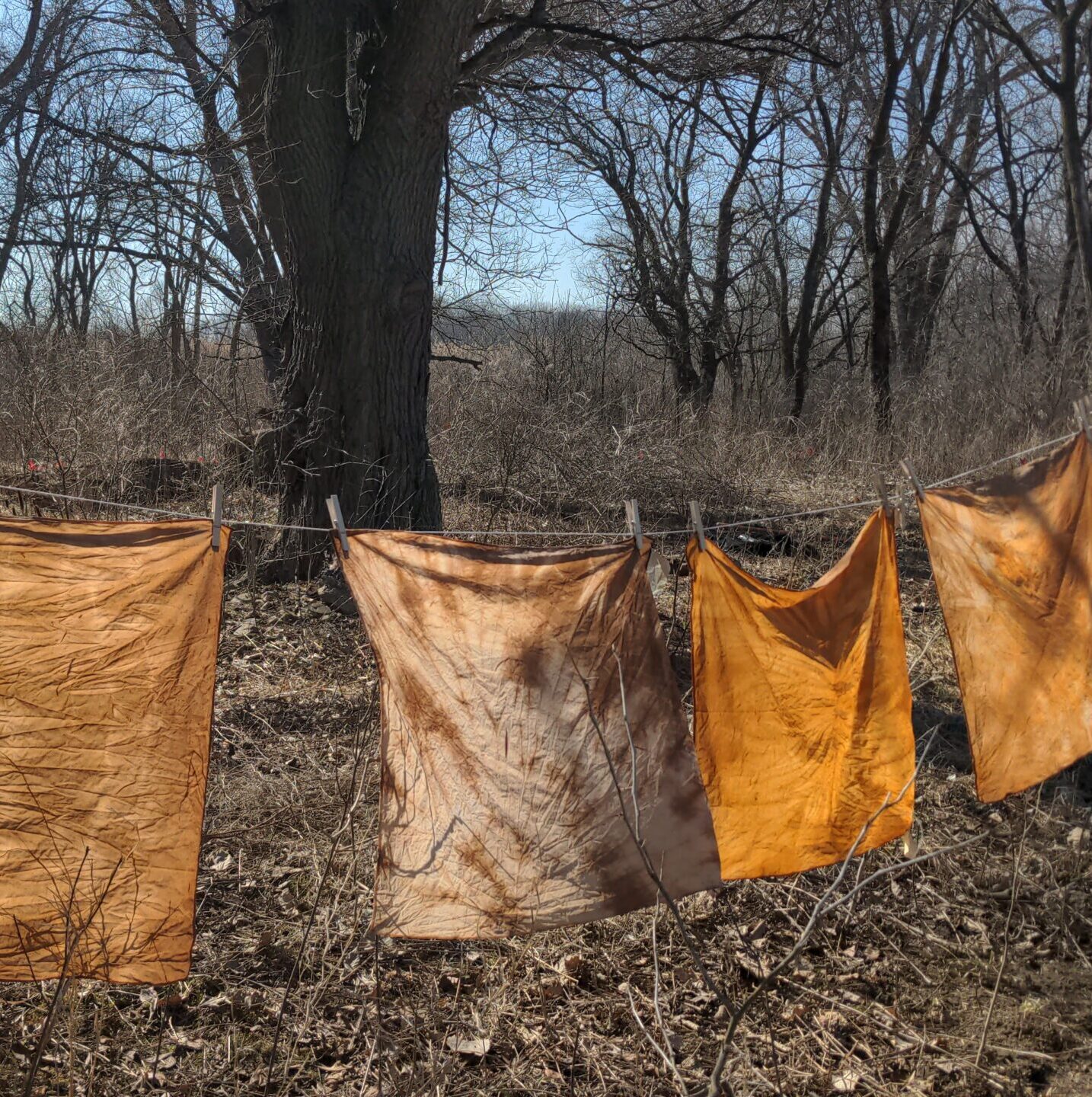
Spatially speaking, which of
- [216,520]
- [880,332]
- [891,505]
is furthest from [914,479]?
[880,332]

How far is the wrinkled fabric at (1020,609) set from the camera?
13.1 ft

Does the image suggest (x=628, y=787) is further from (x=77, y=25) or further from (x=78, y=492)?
(x=77, y=25)

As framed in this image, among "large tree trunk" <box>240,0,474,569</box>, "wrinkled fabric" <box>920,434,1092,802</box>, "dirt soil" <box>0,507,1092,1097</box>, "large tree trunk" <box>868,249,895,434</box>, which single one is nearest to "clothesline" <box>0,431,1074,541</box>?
"wrinkled fabric" <box>920,434,1092,802</box>

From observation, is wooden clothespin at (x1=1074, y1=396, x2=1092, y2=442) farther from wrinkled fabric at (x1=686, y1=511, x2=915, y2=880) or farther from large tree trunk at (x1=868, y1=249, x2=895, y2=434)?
large tree trunk at (x1=868, y1=249, x2=895, y2=434)

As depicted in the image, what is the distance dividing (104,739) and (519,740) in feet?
3.77

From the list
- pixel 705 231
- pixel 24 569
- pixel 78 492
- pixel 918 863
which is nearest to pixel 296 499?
pixel 78 492

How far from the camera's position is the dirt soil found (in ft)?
9.30

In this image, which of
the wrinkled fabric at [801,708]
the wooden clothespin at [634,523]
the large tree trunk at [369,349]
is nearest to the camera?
the wooden clothespin at [634,523]

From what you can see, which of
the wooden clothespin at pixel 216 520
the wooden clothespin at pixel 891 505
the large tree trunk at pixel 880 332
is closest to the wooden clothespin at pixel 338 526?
the wooden clothespin at pixel 216 520

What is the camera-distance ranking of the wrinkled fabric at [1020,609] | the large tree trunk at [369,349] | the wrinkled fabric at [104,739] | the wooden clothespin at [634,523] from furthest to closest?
1. the large tree trunk at [369,349]
2. the wrinkled fabric at [1020,609]
3. the wooden clothespin at [634,523]
4. the wrinkled fabric at [104,739]

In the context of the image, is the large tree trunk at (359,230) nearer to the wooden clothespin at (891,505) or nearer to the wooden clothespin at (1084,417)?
the wooden clothespin at (891,505)

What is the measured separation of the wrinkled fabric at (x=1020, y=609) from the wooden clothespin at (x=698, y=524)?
3.57ft

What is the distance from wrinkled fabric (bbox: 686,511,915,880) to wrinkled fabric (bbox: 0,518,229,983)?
1.59 meters

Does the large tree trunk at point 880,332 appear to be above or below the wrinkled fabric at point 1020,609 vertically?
above
